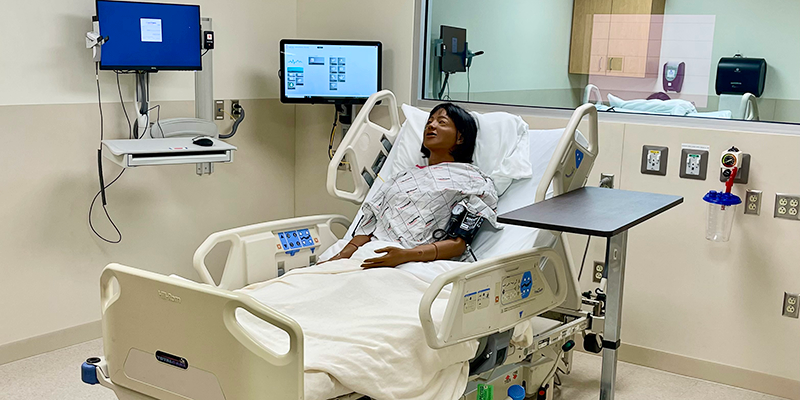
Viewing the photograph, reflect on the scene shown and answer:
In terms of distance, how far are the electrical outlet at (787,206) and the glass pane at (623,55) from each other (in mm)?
314

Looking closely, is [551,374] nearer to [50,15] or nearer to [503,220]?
[503,220]

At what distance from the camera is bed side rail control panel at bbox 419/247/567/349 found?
2.03 metres

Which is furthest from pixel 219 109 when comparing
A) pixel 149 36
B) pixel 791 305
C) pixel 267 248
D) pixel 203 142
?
pixel 791 305

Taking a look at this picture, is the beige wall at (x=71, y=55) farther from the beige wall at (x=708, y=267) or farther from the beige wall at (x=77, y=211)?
the beige wall at (x=708, y=267)

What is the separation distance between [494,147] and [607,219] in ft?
3.41

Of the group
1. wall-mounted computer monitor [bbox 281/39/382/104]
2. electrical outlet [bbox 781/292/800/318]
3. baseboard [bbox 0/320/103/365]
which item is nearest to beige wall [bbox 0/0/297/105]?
wall-mounted computer monitor [bbox 281/39/382/104]

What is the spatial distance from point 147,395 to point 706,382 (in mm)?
2366

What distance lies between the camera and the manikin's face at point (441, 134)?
2.98 metres

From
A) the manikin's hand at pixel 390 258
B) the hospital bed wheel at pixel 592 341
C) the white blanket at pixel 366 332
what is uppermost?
the manikin's hand at pixel 390 258

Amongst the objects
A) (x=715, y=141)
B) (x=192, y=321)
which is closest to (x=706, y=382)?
(x=715, y=141)

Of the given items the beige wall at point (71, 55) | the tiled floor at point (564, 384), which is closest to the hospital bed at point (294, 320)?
the tiled floor at point (564, 384)

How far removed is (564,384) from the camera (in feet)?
10.4

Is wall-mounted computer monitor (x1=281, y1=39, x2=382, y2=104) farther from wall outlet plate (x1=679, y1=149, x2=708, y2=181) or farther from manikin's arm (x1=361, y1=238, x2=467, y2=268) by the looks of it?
wall outlet plate (x1=679, y1=149, x2=708, y2=181)

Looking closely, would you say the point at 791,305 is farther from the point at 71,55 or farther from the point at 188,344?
the point at 71,55
